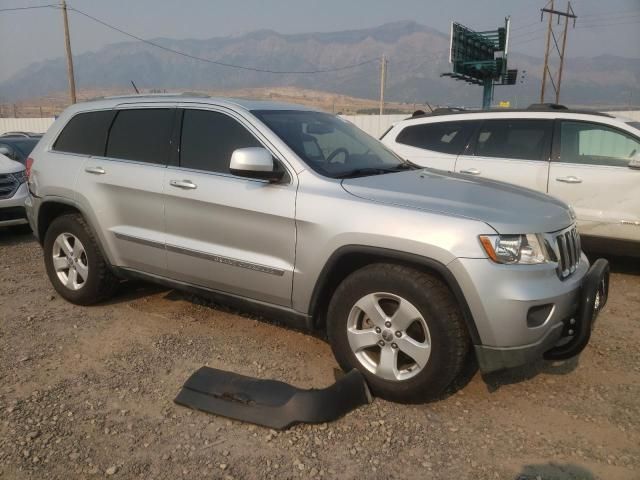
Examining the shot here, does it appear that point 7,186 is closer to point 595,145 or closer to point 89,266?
point 89,266

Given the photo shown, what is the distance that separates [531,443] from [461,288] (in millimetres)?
885

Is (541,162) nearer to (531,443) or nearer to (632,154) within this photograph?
(632,154)

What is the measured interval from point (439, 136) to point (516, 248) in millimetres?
3967

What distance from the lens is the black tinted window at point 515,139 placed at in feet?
19.4

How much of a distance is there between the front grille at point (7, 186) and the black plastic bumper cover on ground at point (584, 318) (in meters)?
7.46

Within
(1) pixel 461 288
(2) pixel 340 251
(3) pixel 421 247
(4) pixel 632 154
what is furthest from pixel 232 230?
(4) pixel 632 154

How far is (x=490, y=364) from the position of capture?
2.82 m

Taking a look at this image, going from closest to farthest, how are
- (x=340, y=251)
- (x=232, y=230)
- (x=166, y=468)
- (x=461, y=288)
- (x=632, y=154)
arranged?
(x=166, y=468), (x=461, y=288), (x=340, y=251), (x=232, y=230), (x=632, y=154)

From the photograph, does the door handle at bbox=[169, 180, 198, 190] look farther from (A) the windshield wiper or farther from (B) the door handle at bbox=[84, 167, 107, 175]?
(A) the windshield wiper

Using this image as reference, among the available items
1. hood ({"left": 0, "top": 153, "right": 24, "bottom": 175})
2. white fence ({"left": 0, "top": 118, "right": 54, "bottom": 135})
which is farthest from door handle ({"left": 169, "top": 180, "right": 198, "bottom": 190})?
white fence ({"left": 0, "top": 118, "right": 54, "bottom": 135})

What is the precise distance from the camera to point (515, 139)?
6074 millimetres

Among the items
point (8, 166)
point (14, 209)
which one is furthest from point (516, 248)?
point (8, 166)

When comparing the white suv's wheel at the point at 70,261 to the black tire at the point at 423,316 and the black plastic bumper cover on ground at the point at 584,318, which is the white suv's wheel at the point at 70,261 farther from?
the black plastic bumper cover on ground at the point at 584,318

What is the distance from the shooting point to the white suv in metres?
5.44
